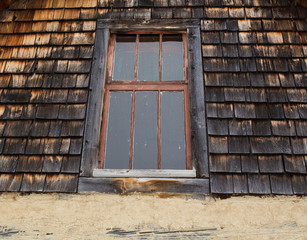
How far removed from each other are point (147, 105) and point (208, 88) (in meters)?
0.72

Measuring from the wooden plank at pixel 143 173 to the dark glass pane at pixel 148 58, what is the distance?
116 centimetres

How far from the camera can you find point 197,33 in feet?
12.1

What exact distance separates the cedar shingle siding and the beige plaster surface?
0.14 metres

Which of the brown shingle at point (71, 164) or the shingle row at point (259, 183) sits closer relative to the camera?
the shingle row at point (259, 183)

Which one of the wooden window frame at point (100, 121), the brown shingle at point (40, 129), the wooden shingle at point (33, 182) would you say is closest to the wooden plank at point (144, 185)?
the wooden window frame at point (100, 121)

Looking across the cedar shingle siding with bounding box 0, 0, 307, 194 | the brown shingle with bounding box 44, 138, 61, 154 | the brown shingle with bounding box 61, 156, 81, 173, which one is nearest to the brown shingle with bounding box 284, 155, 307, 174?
the cedar shingle siding with bounding box 0, 0, 307, 194

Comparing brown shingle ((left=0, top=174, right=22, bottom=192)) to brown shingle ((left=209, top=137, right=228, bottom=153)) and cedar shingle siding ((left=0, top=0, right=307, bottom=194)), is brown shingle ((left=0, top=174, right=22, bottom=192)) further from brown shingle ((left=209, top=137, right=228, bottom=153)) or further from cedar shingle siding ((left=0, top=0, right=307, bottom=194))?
brown shingle ((left=209, top=137, right=228, bottom=153))

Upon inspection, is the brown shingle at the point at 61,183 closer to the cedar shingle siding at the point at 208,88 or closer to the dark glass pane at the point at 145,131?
the cedar shingle siding at the point at 208,88

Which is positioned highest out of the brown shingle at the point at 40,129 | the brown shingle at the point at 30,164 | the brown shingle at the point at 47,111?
the brown shingle at the point at 47,111

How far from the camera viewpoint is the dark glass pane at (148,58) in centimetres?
365

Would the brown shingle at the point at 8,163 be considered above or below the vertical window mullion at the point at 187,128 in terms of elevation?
below

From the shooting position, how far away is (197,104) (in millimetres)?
3316

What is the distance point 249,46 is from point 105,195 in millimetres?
2374

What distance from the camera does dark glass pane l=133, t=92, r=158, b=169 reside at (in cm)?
320
